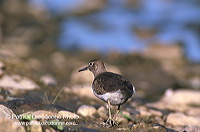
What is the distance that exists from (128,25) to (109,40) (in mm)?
4583

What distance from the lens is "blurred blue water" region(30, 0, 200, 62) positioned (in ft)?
70.3

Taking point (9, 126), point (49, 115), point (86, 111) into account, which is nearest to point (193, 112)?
point (86, 111)

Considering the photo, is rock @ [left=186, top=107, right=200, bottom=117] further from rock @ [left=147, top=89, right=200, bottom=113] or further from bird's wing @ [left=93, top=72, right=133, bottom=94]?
bird's wing @ [left=93, top=72, right=133, bottom=94]

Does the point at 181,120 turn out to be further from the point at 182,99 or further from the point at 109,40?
the point at 109,40

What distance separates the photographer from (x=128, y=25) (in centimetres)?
2652

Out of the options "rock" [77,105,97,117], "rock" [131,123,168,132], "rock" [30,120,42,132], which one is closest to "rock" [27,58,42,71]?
"rock" [77,105,97,117]

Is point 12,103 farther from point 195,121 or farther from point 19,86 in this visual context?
point 195,121

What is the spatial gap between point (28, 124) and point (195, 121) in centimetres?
403

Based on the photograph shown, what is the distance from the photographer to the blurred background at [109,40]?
14172 millimetres

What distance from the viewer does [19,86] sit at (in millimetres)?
8867

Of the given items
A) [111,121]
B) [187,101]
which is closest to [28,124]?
[111,121]

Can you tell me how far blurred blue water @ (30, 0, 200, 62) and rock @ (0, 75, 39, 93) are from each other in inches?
369

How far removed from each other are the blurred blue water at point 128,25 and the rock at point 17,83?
9.37 m

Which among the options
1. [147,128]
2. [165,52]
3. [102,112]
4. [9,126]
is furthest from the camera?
[165,52]
